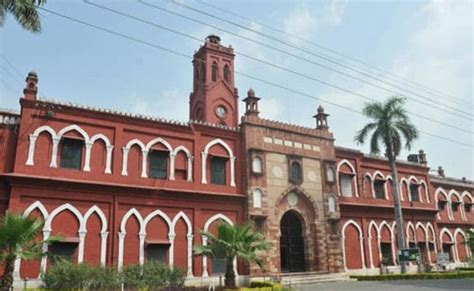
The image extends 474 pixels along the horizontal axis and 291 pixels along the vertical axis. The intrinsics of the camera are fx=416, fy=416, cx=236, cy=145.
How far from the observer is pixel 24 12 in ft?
55.4

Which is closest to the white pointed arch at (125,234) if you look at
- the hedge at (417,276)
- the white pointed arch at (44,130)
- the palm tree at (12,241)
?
the white pointed arch at (44,130)

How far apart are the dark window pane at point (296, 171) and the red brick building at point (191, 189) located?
0.07 meters

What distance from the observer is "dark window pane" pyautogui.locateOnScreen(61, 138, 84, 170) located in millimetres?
20031

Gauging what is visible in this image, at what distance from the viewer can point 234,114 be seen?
41969 millimetres

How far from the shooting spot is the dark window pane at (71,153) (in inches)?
789

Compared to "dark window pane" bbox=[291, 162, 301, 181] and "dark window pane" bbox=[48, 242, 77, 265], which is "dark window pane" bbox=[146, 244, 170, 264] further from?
"dark window pane" bbox=[291, 162, 301, 181]

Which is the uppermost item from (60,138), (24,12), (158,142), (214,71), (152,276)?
(214,71)

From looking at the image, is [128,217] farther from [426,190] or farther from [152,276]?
[426,190]

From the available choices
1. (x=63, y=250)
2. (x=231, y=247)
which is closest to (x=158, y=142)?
(x=63, y=250)

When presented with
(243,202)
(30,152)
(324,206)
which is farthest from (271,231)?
(30,152)

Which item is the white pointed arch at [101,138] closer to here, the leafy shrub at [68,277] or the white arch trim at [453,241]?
the leafy shrub at [68,277]

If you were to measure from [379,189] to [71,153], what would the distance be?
73.7 feet

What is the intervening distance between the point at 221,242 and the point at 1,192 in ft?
32.7

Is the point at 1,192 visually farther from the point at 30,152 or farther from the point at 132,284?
the point at 132,284
